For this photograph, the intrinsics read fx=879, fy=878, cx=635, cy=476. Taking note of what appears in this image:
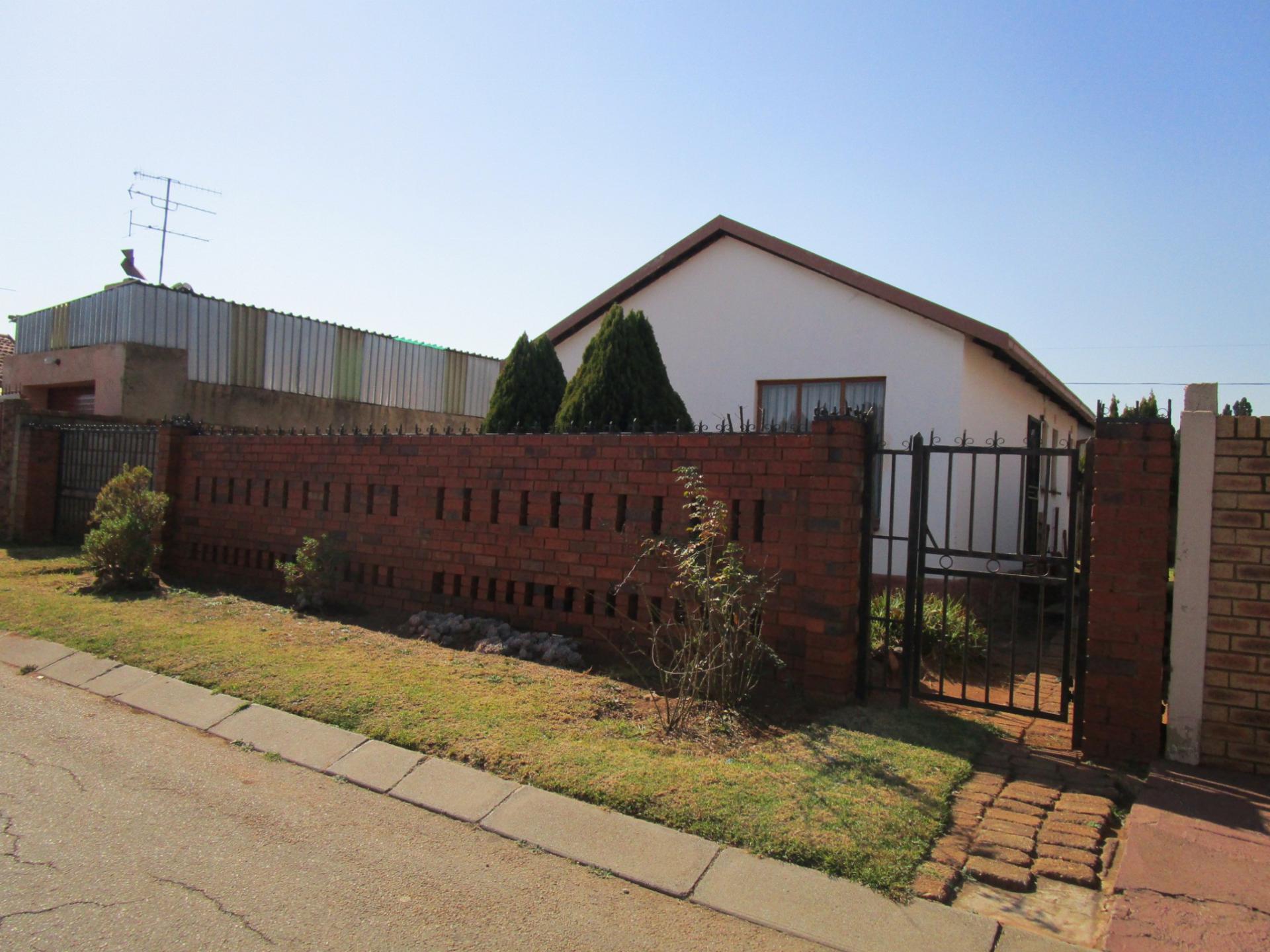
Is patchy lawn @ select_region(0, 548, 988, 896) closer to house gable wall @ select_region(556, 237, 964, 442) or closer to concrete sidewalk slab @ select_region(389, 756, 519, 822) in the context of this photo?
concrete sidewalk slab @ select_region(389, 756, 519, 822)

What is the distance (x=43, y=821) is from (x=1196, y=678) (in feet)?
19.2

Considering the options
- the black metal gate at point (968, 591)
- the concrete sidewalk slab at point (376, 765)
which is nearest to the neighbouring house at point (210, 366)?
the black metal gate at point (968, 591)

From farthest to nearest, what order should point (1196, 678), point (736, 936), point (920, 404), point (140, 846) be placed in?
point (920, 404), point (1196, 678), point (140, 846), point (736, 936)

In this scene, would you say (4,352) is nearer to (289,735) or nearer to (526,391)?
(526,391)

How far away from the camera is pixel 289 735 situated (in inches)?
208

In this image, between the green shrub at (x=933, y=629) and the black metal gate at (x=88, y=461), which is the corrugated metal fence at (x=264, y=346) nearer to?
the black metal gate at (x=88, y=461)

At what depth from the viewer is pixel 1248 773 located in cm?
473

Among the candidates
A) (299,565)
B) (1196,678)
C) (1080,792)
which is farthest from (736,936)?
(299,565)

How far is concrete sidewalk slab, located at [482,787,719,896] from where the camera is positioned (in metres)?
3.68

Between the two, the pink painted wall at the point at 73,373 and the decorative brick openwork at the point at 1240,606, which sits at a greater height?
the pink painted wall at the point at 73,373

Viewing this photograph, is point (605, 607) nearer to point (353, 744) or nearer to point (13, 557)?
point (353, 744)

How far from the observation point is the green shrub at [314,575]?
8.41 m

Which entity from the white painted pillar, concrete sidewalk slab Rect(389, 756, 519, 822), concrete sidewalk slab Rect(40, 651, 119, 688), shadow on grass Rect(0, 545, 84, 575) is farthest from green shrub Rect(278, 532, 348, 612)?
the white painted pillar

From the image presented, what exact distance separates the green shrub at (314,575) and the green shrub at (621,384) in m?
2.61
